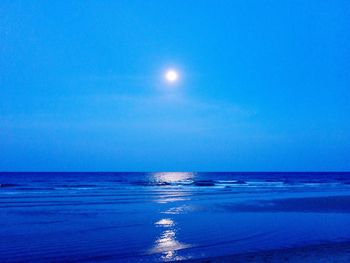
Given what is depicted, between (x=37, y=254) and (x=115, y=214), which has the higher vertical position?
(x=115, y=214)

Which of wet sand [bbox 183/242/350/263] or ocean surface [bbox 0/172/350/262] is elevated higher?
ocean surface [bbox 0/172/350/262]

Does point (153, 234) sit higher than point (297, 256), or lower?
higher

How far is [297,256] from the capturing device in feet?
36.9

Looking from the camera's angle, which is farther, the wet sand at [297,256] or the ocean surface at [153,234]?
the ocean surface at [153,234]

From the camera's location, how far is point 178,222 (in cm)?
1845

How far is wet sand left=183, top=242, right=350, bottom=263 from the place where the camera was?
1063cm

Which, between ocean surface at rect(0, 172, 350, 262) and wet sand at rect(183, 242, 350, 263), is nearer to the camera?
wet sand at rect(183, 242, 350, 263)

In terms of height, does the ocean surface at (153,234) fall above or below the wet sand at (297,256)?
above

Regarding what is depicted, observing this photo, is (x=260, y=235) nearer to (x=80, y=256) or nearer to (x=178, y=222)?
(x=178, y=222)

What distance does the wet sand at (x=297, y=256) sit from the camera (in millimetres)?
10633

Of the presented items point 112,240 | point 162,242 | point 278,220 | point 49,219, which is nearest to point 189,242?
point 162,242

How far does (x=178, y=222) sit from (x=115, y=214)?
471cm

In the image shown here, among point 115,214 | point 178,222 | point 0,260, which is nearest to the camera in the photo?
point 0,260

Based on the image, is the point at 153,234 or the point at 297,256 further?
the point at 153,234
